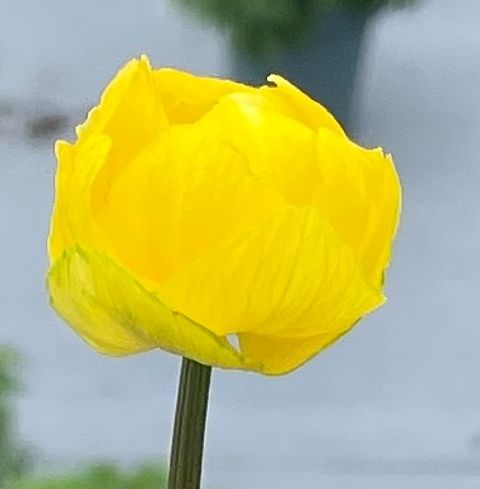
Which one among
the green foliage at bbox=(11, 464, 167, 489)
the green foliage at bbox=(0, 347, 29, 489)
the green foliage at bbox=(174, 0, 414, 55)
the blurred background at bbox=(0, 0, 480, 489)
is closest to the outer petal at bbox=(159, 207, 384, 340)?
the green foliage at bbox=(11, 464, 167, 489)

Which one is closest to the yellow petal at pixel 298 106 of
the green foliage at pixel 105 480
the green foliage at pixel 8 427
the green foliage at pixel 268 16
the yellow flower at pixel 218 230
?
the yellow flower at pixel 218 230

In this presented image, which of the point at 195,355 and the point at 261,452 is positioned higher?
the point at 261,452

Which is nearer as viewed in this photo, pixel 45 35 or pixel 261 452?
pixel 261 452

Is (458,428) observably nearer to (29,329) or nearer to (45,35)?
(29,329)

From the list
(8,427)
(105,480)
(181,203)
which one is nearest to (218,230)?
(181,203)

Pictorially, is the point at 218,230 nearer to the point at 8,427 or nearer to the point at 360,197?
the point at 360,197

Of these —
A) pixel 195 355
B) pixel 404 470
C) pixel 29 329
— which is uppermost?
pixel 29 329

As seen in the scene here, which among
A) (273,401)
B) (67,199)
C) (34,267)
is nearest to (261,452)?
(273,401)

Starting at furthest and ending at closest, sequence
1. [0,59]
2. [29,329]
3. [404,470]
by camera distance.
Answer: [0,59] → [29,329] → [404,470]
